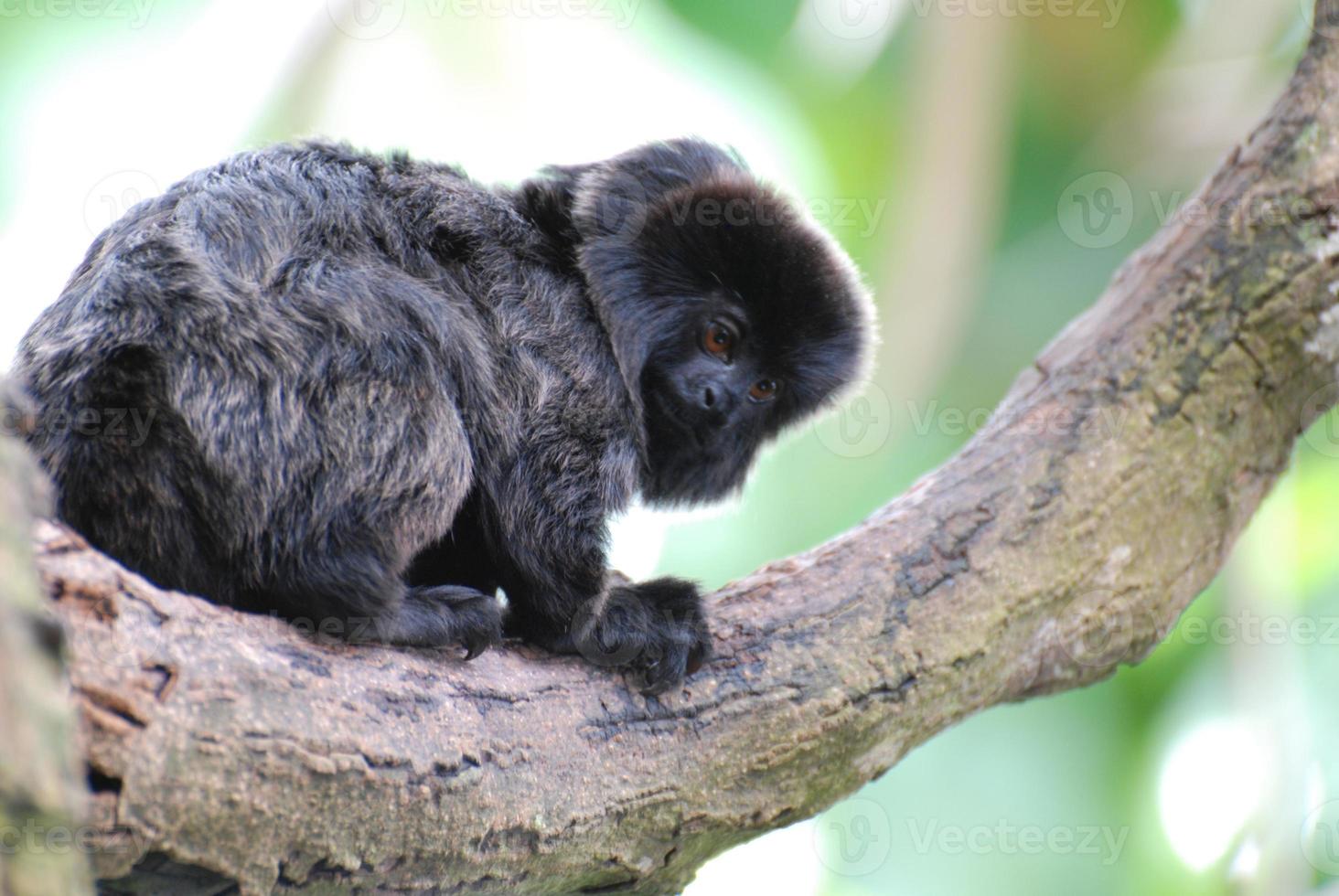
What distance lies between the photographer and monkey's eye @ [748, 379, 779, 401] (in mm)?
4321

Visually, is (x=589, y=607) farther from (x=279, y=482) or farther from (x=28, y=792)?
(x=28, y=792)

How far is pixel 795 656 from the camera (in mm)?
3529

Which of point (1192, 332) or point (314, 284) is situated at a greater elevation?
point (1192, 332)

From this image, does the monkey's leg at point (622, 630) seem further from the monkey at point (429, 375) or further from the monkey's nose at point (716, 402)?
the monkey's nose at point (716, 402)

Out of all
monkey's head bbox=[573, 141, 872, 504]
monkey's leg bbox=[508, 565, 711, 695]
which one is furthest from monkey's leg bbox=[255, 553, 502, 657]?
monkey's head bbox=[573, 141, 872, 504]

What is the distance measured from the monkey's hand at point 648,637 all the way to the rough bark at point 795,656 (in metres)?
0.08

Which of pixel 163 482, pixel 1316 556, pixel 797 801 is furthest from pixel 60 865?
pixel 1316 556

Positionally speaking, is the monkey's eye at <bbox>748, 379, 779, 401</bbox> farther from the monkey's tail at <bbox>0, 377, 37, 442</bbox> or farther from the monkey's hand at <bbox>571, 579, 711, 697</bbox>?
the monkey's tail at <bbox>0, 377, 37, 442</bbox>

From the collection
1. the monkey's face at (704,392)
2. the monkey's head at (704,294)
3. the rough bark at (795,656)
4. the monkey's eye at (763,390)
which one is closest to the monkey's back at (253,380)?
the rough bark at (795,656)

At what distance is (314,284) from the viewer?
3.12 meters

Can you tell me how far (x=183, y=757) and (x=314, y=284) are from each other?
1.31m

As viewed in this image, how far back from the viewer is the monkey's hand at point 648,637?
3.35 m

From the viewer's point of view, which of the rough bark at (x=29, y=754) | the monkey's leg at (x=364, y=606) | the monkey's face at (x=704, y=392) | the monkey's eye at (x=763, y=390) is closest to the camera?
the rough bark at (x=29, y=754)

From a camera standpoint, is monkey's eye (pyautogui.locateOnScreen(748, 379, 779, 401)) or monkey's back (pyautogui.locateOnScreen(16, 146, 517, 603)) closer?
monkey's back (pyautogui.locateOnScreen(16, 146, 517, 603))
